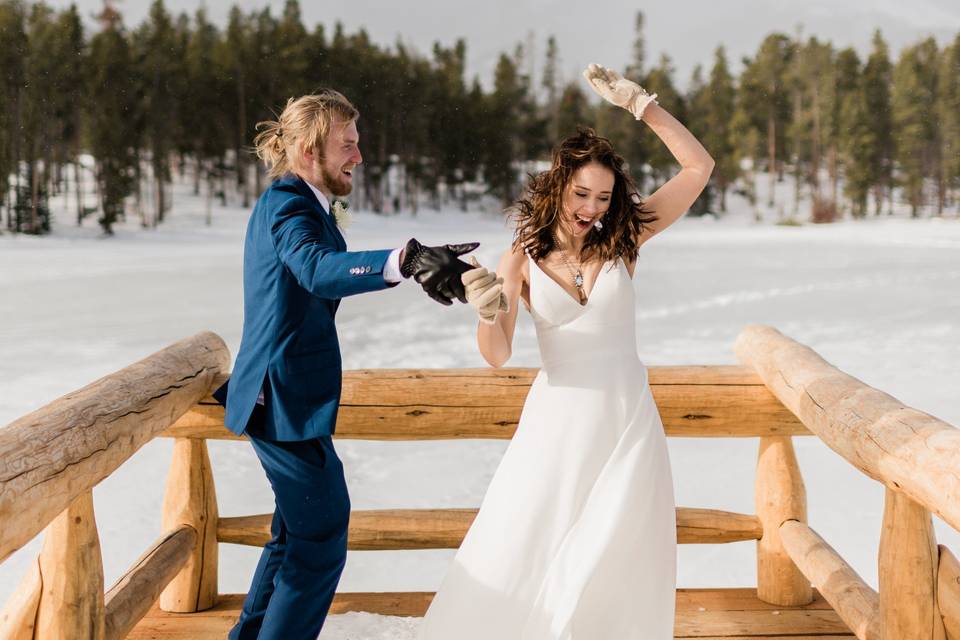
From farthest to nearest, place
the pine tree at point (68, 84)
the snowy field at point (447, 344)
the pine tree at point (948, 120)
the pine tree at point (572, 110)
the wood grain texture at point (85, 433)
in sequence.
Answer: the pine tree at point (572, 110) < the pine tree at point (948, 120) < the pine tree at point (68, 84) < the snowy field at point (447, 344) < the wood grain texture at point (85, 433)

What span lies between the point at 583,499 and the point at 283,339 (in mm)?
851

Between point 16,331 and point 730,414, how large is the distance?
13.1 m

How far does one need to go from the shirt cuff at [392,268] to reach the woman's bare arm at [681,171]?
0.87 metres

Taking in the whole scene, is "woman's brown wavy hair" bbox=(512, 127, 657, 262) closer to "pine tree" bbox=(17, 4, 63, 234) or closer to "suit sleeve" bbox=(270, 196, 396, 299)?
"suit sleeve" bbox=(270, 196, 396, 299)

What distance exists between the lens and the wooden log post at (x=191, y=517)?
10.9 ft

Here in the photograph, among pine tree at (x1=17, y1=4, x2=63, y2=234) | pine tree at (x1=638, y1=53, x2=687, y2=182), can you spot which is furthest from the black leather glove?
pine tree at (x1=638, y1=53, x2=687, y2=182)

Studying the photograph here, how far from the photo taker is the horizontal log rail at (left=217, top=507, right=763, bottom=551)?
134 inches

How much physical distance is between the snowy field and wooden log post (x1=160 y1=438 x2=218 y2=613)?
1.70ft

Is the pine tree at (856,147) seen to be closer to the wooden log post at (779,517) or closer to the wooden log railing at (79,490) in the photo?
the wooden log post at (779,517)

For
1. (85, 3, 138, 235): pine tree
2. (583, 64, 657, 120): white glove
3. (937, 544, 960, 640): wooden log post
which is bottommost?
(937, 544, 960, 640): wooden log post

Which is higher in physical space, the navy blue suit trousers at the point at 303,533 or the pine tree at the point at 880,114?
the pine tree at the point at 880,114

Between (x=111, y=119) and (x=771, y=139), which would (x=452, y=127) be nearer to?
(x=771, y=139)

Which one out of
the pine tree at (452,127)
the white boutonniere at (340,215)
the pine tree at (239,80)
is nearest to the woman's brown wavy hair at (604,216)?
the white boutonniere at (340,215)

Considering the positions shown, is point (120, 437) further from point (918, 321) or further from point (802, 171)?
point (802, 171)
